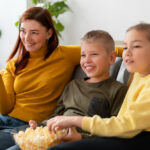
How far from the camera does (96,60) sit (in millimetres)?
1479

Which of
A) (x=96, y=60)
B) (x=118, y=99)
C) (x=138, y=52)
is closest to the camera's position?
(x=138, y=52)

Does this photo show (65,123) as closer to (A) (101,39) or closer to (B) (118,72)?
(A) (101,39)

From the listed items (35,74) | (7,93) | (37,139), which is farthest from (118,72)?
(37,139)

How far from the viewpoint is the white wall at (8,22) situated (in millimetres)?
3854

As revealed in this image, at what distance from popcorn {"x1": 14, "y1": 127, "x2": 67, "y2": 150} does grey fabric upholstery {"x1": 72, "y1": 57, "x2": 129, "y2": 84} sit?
0.65 m

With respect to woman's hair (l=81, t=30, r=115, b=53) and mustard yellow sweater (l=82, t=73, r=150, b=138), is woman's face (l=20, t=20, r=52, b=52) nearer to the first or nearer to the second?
woman's hair (l=81, t=30, r=115, b=53)

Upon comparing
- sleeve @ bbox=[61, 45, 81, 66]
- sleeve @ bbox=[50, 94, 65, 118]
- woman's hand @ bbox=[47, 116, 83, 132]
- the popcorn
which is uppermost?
sleeve @ bbox=[61, 45, 81, 66]

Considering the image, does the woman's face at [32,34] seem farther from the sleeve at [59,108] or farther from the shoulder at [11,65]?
the sleeve at [59,108]

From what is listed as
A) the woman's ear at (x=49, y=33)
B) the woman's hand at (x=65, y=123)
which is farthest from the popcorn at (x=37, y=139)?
the woman's ear at (x=49, y=33)

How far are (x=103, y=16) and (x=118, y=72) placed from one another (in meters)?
1.86

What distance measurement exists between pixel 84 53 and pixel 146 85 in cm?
52

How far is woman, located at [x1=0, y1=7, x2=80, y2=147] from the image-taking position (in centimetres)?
170

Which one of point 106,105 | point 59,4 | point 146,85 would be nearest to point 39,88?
point 106,105

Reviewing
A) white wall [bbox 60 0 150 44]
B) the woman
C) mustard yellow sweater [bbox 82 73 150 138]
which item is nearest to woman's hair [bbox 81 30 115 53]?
the woman
